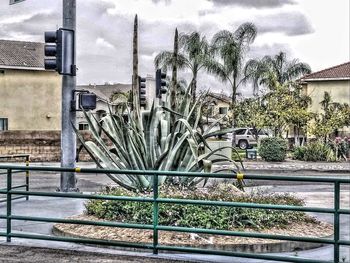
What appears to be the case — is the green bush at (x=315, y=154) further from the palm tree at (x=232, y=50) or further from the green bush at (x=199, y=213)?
the green bush at (x=199, y=213)

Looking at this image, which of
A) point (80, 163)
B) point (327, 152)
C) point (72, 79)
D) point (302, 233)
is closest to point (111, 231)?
point (302, 233)

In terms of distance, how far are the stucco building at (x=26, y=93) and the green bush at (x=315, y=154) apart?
1869cm

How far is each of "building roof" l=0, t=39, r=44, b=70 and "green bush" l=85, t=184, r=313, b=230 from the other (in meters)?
36.9

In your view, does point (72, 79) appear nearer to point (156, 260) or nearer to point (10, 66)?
point (156, 260)

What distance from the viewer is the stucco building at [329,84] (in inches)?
2092

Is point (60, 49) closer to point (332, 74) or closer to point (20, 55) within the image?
point (20, 55)

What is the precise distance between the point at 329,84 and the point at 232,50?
980 cm

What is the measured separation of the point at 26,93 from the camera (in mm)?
46938

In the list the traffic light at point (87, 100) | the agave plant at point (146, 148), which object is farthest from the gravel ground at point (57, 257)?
the traffic light at point (87, 100)

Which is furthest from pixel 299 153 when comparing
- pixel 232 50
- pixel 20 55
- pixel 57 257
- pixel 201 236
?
pixel 57 257

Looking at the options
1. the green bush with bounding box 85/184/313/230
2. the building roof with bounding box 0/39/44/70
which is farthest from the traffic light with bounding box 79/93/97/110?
the building roof with bounding box 0/39/44/70

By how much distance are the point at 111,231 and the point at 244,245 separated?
212cm

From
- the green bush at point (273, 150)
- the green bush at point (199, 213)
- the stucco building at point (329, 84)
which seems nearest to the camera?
the green bush at point (199, 213)

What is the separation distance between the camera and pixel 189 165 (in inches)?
467
